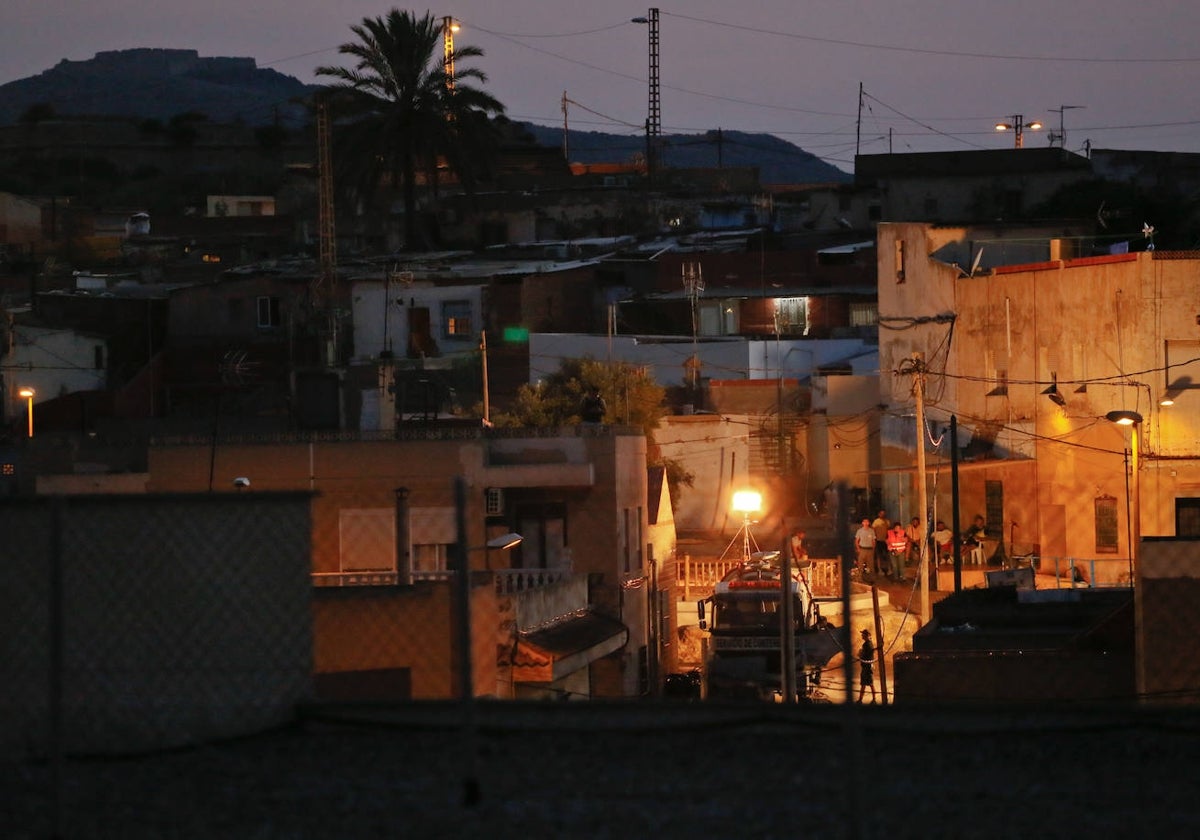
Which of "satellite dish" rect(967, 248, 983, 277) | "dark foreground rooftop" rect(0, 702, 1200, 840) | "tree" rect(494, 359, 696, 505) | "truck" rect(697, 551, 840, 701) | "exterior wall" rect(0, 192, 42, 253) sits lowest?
"truck" rect(697, 551, 840, 701)

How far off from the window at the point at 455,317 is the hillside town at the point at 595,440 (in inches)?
4.8

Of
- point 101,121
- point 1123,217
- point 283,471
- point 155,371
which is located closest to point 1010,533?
point 1123,217

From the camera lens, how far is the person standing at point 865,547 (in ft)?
95.8

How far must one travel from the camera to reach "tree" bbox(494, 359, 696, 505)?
33.6m

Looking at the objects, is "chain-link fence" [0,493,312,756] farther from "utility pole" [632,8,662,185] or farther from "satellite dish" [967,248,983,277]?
"utility pole" [632,8,662,185]

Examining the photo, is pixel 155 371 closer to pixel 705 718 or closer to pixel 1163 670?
pixel 1163 670

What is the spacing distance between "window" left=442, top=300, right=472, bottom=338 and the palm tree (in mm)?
7872

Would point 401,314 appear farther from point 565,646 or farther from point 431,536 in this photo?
point 565,646

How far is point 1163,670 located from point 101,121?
80025mm

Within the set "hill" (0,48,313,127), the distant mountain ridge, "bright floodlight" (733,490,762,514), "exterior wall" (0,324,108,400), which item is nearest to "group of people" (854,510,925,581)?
"bright floodlight" (733,490,762,514)

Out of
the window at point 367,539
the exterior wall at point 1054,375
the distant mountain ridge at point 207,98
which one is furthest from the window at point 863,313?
the distant mountain ridge at point 207,98

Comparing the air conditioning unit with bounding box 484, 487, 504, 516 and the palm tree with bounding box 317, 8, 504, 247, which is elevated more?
the palm tree with bounding box 317, 8, 504, 247

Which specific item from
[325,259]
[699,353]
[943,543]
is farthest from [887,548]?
[325,259]

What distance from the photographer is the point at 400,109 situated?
48375 millimetres
